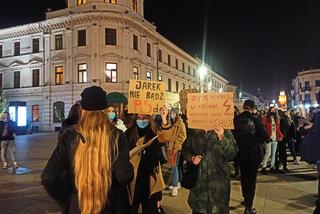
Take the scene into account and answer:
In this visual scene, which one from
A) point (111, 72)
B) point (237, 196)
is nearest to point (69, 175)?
point (237, 196)

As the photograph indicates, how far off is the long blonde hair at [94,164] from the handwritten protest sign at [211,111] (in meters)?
1.91

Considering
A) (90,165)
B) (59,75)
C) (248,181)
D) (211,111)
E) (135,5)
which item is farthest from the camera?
(135,5)

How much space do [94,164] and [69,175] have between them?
29cm

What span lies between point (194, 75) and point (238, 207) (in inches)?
2489

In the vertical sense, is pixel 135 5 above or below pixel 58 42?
above

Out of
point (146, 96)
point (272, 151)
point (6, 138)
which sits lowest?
point (272, 151)

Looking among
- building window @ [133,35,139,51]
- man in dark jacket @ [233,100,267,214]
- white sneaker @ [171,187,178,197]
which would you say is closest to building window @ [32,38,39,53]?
building window @ [133,35,139,51]

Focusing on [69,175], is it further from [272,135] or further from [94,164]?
[272,135]

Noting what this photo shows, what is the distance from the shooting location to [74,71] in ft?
131

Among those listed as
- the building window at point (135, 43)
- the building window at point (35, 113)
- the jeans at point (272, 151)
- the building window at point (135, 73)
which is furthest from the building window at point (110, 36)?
the jeans at point (272, 151)

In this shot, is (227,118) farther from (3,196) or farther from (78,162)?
(3,196)

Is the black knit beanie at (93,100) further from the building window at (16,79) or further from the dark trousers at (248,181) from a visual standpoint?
the building window at (16,79)

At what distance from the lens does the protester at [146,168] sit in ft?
17.3

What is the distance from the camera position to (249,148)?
6836 mm
